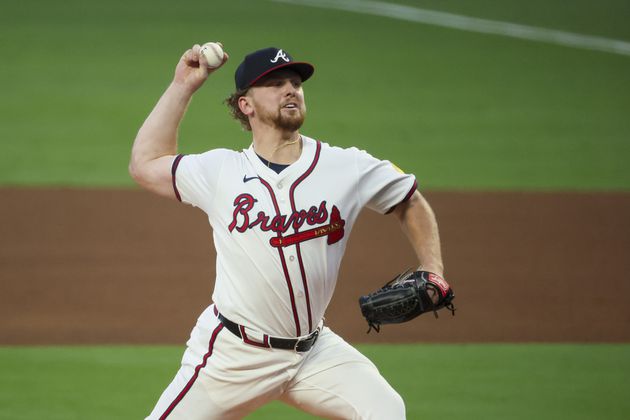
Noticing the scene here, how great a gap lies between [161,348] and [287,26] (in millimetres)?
7755

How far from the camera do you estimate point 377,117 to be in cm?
1199

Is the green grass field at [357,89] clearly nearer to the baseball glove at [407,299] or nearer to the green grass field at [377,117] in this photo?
the green grass field at [377,117]

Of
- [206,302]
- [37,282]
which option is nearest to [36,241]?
[37,282]

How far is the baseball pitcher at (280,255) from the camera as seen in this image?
4.62 m

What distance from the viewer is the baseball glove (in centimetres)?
463

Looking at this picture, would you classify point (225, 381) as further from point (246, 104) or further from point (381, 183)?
point (246, 104)

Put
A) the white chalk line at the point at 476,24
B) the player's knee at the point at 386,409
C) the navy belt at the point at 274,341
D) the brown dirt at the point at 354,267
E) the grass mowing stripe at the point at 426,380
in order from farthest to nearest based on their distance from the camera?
the white chalk line at the point at 476,24 < the brown dirt at the point at 354,267 < the grass mowing stripe at the point at 426,380 < the navy belt at the point at 274,341 < the player's knee at the point at 386,409

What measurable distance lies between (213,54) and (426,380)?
309 cm

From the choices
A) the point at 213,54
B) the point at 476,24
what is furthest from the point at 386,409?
the point at 476,24

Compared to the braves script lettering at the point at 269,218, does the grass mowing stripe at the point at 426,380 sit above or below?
below

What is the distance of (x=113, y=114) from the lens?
1197 cm

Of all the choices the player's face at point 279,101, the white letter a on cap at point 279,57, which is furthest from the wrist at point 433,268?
the white letter a on cap at point 279,57

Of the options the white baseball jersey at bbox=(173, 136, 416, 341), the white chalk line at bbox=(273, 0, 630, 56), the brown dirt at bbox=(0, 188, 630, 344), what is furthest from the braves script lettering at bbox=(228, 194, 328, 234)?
the white chalk line at bbox=(273, 0, 630, 56)

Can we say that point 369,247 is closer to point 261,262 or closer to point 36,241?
point 36,241
